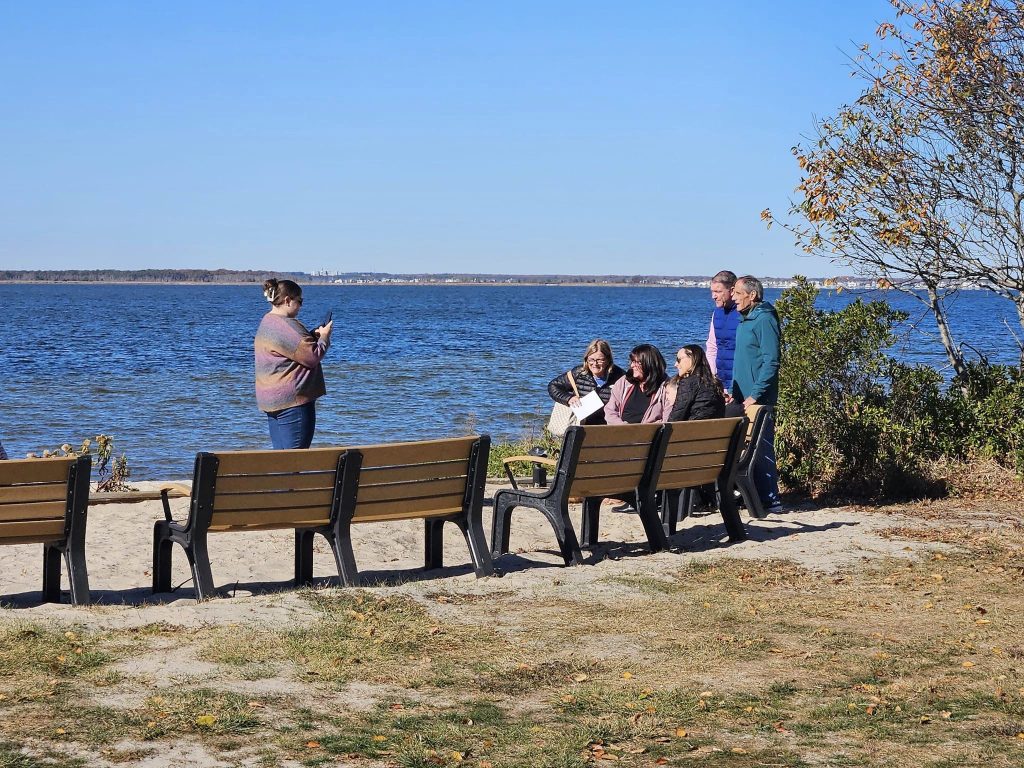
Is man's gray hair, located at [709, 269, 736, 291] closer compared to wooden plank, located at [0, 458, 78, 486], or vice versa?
wooden plank, located at [0, 458, 78, 486]

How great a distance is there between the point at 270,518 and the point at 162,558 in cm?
70

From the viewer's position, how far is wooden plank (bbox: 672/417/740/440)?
7809mm

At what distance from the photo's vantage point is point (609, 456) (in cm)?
746

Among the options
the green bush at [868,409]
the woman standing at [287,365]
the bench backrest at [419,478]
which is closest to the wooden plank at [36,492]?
the bench backrest at [419,478]

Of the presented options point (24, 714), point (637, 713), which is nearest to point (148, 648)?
point (24, 714)

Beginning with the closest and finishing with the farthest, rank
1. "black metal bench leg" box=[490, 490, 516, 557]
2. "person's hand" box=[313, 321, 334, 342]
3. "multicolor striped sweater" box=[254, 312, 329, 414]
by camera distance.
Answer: "black metal bench leg" box=[490, 490, 516, 557] → "multicolor striped sweater" box=[254, 312, 329, 414] → "person's hand" box=[313, 321, 334, 342]

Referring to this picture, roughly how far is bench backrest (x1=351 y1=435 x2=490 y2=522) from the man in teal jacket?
9.72 ft

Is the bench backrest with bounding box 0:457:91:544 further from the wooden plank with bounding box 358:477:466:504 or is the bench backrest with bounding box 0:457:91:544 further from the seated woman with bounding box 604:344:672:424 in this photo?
the seated woman with bounding box 604:344:672:424

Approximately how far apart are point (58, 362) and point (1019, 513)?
32.3 m

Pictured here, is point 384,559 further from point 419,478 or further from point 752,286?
point 752,286

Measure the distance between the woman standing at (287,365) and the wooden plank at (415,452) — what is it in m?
1.46

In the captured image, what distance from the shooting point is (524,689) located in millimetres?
4832

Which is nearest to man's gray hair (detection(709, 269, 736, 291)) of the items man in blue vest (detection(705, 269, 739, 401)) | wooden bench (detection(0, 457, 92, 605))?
man in blue vest (detection(705, 269, 739, 401))

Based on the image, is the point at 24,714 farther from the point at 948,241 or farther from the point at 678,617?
the point at 948,241
